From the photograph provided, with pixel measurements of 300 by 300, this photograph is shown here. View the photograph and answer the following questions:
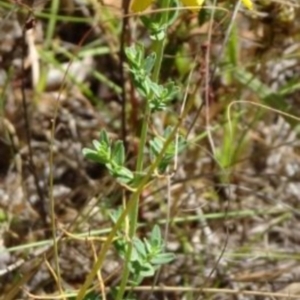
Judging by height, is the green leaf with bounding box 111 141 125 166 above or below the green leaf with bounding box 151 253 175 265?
above

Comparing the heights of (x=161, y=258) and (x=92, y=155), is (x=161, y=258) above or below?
below

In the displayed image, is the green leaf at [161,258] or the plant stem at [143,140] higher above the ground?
the plant stem at [143,140]

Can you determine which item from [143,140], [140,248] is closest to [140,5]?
[143,140]

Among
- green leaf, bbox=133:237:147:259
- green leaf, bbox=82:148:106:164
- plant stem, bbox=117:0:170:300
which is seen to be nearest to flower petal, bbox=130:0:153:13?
plant stem, bbox=117:0:170:300

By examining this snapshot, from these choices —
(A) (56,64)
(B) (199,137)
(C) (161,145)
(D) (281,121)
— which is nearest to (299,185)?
(D) (281,121)

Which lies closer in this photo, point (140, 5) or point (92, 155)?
point (140, 5)

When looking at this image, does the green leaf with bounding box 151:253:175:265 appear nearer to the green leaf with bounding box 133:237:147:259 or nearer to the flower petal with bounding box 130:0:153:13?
the green leaf with bounding box 133:237:147:259

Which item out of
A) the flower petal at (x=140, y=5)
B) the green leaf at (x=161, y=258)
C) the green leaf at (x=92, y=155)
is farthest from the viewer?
the green leaf at (x=161, y=258)

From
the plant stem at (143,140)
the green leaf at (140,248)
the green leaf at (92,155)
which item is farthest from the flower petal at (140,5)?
the green leaf at (140,248)

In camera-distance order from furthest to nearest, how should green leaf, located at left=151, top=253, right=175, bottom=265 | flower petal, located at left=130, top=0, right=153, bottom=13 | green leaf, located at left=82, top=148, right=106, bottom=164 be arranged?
1. green leaf, located at left=151, top=253, right=175, bottom=265
2. green leaf, located at left=82, top=148, right=106, bottom=164
3. flower petal, located at left=130, top=0, right=153, bottom=13

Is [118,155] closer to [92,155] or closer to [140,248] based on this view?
[92,155]

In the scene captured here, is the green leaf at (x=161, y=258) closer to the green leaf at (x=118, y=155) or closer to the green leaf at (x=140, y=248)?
the green leaf at (x=140, y=248)
